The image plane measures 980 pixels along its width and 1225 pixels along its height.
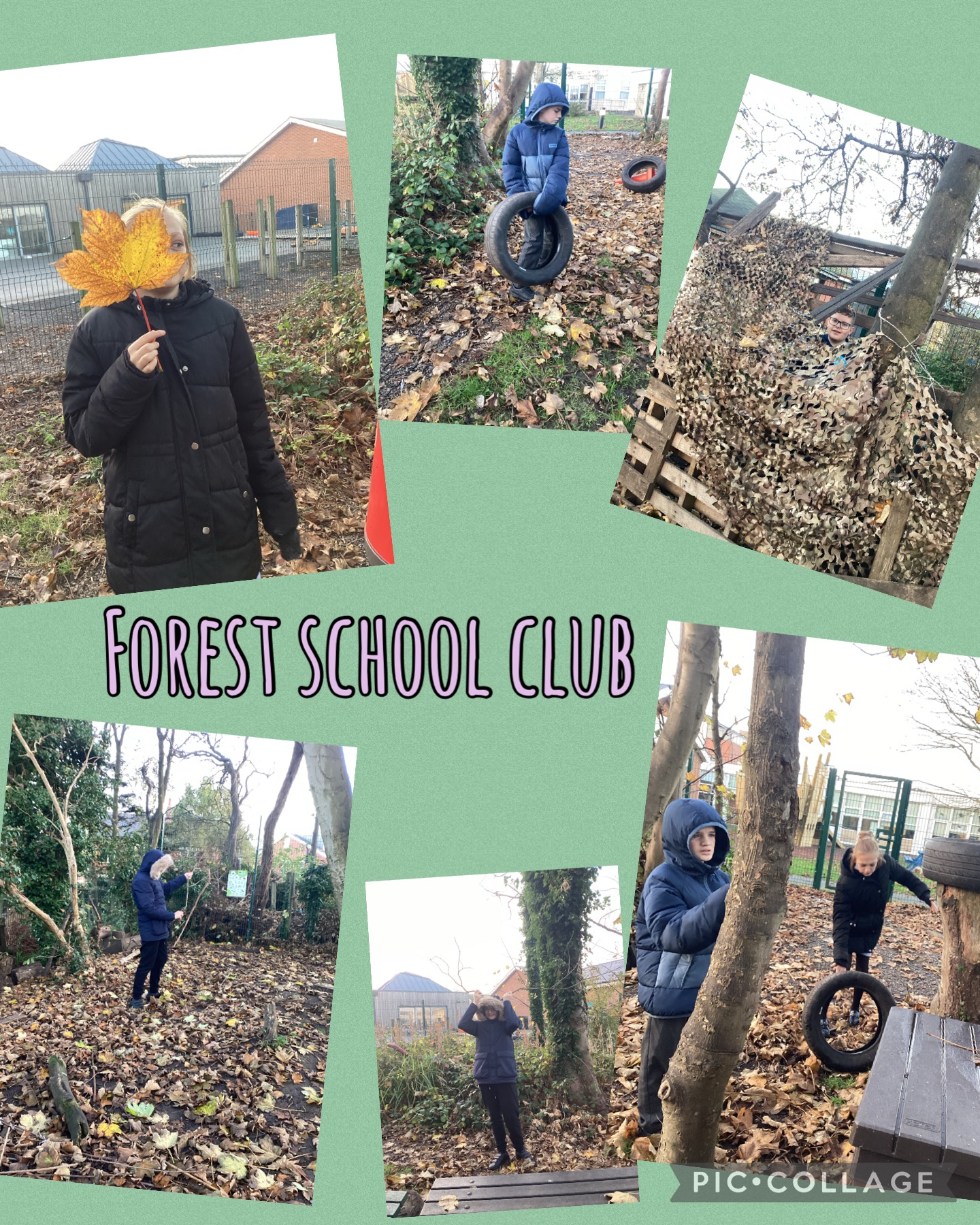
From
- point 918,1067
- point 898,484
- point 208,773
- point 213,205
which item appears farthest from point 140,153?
point 918,1067

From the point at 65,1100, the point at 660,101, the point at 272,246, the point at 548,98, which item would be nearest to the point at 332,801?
the point at 65,1100

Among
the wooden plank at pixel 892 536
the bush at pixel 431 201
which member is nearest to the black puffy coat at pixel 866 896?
the wooden plank at pixel 892 536

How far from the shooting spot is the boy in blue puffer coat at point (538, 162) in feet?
15.3

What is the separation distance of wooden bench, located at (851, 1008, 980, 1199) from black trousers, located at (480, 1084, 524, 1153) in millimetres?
1318

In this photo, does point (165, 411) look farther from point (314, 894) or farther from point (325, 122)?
point (314, 894)

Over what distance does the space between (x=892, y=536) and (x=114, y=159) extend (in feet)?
12.1

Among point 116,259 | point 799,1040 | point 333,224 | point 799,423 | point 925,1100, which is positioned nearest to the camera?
point 925,1100

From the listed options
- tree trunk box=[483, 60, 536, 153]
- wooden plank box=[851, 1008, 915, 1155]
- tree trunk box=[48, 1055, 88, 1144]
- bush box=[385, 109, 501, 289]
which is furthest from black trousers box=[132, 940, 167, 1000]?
tree trunk box=[483, 60, 536, 153]

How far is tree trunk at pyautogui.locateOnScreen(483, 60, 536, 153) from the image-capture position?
4.67 metres

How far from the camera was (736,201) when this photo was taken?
450cm

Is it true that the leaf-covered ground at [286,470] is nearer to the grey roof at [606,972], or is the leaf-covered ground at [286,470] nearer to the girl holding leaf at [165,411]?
the girl holding leaf at [165,411]

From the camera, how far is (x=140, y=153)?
12.7 feet

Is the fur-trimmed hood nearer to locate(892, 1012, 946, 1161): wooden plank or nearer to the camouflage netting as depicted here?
locate(892, 1012, 946, 1161): wooden plank

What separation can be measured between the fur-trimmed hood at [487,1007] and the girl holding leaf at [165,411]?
6.76 feet
